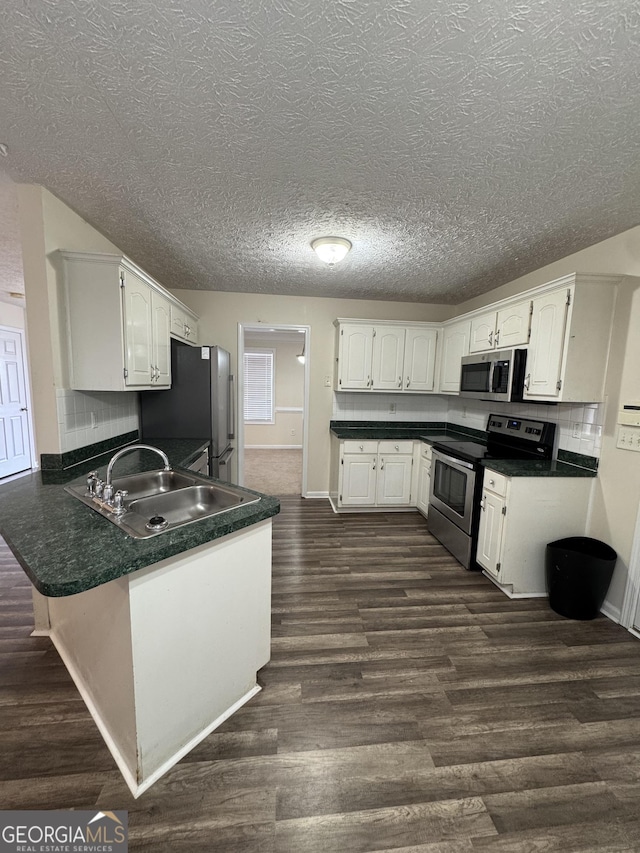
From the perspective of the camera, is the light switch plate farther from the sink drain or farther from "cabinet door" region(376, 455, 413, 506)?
the sink drain

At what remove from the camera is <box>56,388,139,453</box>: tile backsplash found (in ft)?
6.75

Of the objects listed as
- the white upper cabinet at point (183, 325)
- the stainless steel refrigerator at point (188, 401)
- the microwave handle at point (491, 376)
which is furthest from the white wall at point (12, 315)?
the microwave handle at point (491, 376)

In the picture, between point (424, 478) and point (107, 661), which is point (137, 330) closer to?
point (107, 661)

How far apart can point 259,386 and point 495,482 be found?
583 cm

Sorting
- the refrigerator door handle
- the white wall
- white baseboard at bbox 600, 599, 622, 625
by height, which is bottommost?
white baseboard at bbox 600, 599, 622, 625

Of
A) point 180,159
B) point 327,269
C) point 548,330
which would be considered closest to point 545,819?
point 548,330

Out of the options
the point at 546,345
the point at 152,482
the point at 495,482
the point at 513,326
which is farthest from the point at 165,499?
the point at 513,326

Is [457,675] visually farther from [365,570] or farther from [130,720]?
[130,720]

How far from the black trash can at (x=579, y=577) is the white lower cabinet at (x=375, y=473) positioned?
174 centimetres

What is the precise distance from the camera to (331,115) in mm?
1321

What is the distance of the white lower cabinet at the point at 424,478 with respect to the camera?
12.3 feet

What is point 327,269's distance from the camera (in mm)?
3146

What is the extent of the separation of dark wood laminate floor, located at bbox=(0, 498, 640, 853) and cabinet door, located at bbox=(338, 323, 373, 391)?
2.37 metres

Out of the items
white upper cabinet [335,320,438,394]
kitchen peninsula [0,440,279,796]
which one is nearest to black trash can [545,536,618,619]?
kitchen peninsula [0,440,279,796]
